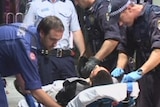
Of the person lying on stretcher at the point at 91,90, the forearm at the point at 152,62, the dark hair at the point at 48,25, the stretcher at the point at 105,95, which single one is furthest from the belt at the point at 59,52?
the stretcher at the point at 105,95

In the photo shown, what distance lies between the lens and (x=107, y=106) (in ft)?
13.2

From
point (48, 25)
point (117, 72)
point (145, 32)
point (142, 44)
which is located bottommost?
point (117, 72)

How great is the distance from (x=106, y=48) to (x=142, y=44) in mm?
432

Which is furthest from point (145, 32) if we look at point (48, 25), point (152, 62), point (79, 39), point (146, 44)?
point (79, 39)

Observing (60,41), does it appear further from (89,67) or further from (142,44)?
(142,44)

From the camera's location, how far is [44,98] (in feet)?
13.6

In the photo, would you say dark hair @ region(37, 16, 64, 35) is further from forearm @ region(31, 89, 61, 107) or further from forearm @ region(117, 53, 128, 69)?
forearm @ region(117, 53, 128, 69)

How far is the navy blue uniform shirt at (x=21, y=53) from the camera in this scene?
409cm

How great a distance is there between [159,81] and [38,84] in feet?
3.62

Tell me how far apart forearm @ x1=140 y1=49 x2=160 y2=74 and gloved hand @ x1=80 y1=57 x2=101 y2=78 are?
515 mm

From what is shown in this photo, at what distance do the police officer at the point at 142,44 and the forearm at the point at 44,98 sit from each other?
57cm

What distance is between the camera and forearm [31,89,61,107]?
13.6ft

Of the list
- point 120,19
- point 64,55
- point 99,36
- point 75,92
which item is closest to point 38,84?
point 75,92

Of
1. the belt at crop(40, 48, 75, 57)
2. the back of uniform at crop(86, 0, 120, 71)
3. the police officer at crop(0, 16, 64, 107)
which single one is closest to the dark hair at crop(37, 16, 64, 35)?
the police officer at crop(0, 16, 64, 107)
